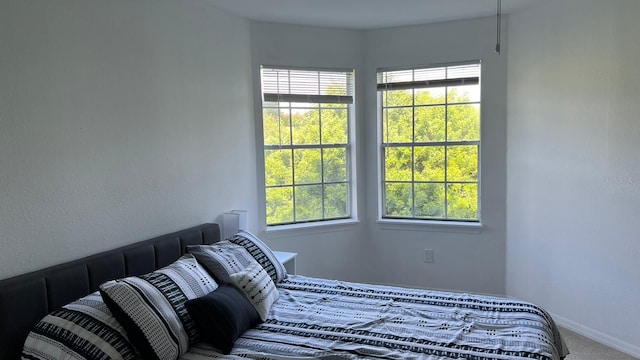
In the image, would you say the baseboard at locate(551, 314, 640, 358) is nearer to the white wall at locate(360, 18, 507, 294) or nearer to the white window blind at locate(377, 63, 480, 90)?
the white wall at locate(360, 18, 507, 294)

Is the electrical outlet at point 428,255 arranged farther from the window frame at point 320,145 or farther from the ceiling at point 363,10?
the ceiling at point 363,10

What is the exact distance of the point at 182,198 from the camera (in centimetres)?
311

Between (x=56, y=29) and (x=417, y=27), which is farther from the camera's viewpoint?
(x=417, y=27)

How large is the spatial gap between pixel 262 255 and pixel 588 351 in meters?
2.28

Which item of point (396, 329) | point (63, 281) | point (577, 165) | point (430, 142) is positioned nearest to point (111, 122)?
point (63, 281)

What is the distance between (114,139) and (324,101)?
2048mm

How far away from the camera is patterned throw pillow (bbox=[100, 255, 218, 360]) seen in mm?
1922

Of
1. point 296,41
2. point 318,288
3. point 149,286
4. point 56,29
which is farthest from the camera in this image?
point 296,41

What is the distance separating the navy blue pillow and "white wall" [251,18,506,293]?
1.81 metres

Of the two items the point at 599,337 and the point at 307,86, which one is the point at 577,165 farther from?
the point at 307,86

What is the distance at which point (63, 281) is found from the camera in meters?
2.10

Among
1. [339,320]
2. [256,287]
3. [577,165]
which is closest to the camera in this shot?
[339,320]

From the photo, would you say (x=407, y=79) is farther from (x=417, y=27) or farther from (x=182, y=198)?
(x=182, y=198)

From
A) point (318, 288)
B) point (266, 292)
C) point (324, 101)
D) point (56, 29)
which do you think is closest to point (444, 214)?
point (324, 101)
